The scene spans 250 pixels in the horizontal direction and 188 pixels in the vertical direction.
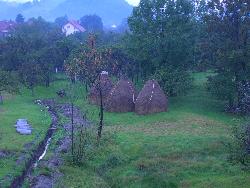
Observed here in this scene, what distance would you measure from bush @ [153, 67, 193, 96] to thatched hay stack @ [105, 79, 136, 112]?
17.5ft

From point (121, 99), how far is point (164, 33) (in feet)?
39.0

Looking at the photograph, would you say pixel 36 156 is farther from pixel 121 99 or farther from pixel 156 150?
pixel 121 99

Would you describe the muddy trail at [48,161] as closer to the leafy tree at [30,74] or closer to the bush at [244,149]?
the bush at [244,149]

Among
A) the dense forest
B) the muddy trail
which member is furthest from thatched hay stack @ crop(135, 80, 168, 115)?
the muddy trail

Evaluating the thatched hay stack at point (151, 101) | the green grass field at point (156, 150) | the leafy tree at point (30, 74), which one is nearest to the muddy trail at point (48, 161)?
the green grass field at point (156, 150)

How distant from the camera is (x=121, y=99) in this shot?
50875 millimetres

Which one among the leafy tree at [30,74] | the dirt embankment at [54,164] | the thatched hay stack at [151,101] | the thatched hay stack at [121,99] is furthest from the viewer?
the leafy tree at [30,74]

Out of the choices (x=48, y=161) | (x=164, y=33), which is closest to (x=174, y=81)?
(x=164, y=33)

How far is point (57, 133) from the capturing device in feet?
138

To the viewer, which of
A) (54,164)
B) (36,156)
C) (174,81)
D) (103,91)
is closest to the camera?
(54,164)

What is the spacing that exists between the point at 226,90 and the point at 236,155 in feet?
80.8

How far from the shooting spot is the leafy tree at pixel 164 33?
56406 mm

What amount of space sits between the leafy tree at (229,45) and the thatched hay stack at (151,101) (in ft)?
19.8

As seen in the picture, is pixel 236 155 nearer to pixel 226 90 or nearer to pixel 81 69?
pixel 81 69
